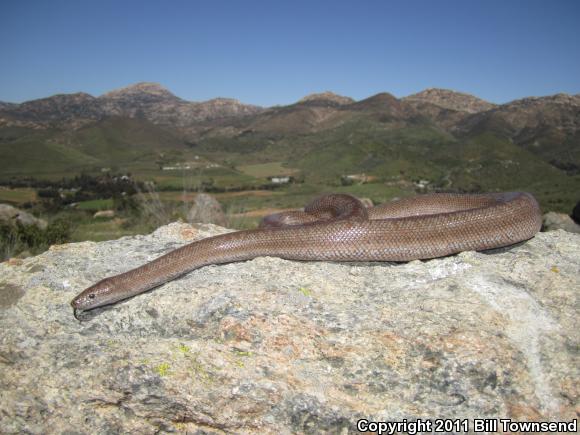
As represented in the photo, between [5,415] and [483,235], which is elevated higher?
[483,235]

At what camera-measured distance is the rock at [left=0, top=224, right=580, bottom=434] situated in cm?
471

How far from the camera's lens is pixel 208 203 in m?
25.1

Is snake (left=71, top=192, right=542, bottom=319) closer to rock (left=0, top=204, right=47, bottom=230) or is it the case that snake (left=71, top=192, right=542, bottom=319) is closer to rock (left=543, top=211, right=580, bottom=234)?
rock (left=543, top=211, right=580, bottom=234)

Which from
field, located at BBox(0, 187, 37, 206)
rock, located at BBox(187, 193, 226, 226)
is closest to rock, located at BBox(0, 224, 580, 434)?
rock, located at BBox(187, 193, 226, 226)

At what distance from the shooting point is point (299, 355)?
203 inches

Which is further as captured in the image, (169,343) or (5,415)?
(169,343)

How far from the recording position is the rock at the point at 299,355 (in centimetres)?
471

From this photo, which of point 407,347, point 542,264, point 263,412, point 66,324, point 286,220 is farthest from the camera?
point 286,220

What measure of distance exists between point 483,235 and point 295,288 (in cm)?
358

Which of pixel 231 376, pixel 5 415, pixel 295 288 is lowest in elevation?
pixel 5 415

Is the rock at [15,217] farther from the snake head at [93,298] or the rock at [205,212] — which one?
the snake head at [93,298]

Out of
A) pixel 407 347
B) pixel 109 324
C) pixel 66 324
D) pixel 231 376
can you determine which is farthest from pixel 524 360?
pixel 66 324

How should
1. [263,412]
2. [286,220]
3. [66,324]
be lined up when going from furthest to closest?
[286,220] → [66,324] → [263,412]

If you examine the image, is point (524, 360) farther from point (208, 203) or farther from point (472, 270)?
point (208, 203)
